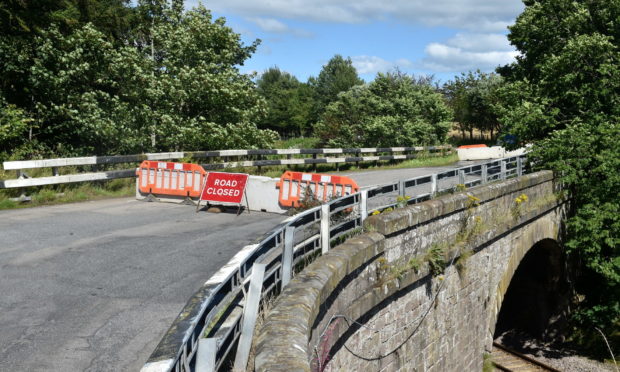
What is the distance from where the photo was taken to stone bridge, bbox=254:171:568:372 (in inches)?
199

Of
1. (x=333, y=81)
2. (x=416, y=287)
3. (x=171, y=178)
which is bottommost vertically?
(x=416, y=287)

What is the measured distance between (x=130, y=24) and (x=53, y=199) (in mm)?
15286

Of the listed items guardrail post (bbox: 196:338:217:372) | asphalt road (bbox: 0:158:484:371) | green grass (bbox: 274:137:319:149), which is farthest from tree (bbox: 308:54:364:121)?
guardrail post (bbox: 196:338:217:372)

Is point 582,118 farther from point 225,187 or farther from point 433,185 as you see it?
point 225,187

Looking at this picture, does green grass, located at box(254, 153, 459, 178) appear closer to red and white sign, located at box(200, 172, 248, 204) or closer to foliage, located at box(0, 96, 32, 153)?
red and white sign, located at box(200, 172, 248, 204)

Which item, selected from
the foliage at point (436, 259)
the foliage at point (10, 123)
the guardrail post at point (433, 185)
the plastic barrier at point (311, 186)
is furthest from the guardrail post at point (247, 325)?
the foliage at point (10, 123)

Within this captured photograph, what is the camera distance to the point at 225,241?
9.40 metres

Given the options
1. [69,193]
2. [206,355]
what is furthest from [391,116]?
[206,355]

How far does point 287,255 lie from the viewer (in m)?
5.37

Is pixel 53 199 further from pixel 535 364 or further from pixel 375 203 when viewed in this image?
pixel 535 364

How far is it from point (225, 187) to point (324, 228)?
6417 mm

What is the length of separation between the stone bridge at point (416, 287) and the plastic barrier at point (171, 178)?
6279 mm

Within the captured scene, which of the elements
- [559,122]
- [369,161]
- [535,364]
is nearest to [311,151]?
[369,161]

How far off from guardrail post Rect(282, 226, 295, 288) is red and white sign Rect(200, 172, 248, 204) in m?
7.09
